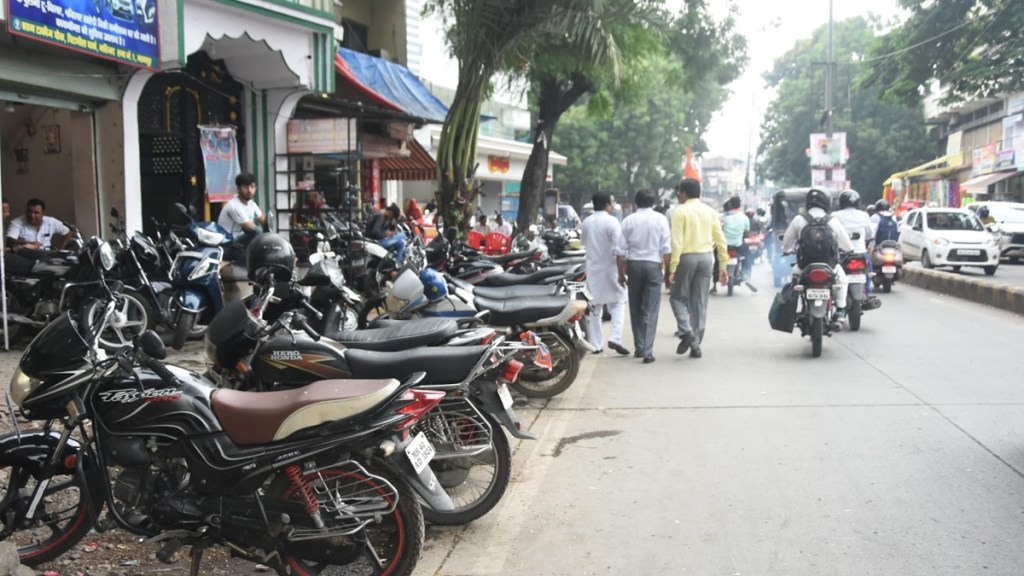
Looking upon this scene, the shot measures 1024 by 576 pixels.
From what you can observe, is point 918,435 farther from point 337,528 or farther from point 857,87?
point 857,87

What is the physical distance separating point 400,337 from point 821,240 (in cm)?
646

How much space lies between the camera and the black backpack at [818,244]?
10.4m

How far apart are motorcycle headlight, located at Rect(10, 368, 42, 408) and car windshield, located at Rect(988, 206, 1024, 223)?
86.1ft

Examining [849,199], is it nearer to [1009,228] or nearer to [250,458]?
[250,458]

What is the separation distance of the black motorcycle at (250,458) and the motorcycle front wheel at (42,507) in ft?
0.88

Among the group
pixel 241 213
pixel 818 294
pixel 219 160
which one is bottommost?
pixel 818 294

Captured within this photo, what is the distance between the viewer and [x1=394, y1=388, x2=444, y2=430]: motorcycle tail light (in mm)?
4027

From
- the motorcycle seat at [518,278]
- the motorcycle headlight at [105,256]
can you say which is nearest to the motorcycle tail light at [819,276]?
the motorcycle seat at [518,278]

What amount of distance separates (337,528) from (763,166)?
61705 mm

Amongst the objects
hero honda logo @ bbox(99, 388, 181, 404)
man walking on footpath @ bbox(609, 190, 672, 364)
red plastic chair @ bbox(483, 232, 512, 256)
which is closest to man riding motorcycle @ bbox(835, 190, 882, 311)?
man walking on footpath @ bbox(609, 190, 672, 364)

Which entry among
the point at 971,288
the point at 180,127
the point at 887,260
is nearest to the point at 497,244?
the point at 180,127

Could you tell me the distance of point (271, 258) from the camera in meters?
6.62

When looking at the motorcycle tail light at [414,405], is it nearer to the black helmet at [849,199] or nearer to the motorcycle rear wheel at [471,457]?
the motorcycle rear wheel at [471,457]

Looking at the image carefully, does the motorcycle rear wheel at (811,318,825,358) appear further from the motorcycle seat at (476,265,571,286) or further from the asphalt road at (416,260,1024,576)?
the motorcycle seat at (476,265,571,286)
